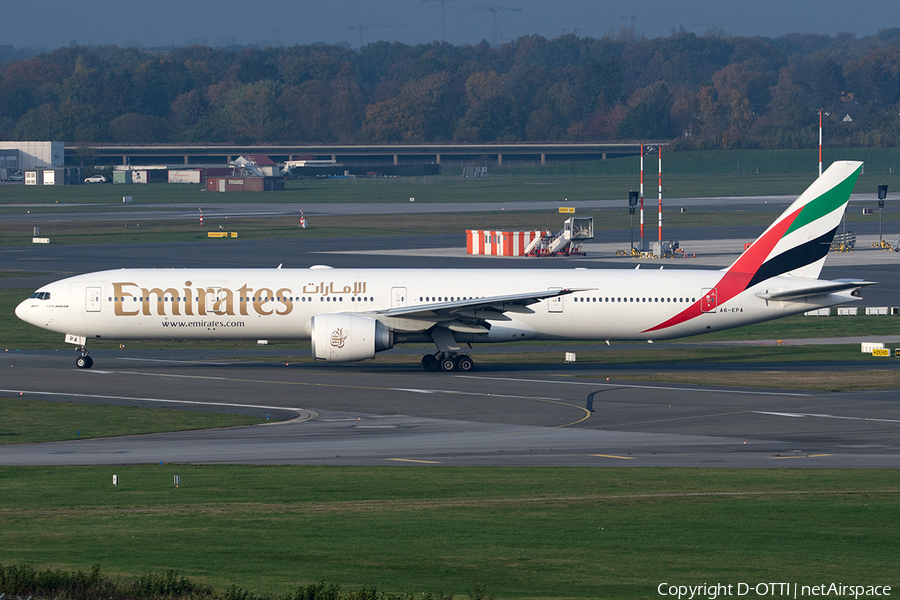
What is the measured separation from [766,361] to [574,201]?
121425 mm

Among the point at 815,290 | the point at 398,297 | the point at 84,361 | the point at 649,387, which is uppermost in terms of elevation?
the point at 815,290

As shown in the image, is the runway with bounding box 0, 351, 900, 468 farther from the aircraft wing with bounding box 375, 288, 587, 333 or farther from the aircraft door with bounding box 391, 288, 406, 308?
the aircraft door with bounding box 391, 288, 406, 308

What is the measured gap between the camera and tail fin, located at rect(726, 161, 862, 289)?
160 ft

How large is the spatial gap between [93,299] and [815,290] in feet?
99.3

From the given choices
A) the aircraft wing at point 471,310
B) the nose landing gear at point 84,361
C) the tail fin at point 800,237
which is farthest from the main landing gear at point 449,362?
the nose landing gear at point 84,361

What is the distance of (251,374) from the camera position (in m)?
47.2

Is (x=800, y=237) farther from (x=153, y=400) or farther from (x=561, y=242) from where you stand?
(x=561, y=242)

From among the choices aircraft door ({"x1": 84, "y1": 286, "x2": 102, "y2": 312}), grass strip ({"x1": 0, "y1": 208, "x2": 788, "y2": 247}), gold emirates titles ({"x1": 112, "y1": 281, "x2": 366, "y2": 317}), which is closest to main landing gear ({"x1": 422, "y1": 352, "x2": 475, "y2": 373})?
Answer: gold emirates titles ({"x1": 112, "y1": 281, "x2": 366, "y2": 317})

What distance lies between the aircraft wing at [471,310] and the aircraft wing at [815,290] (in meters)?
8.11

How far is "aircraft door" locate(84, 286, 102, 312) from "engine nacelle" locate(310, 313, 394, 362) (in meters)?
9.44

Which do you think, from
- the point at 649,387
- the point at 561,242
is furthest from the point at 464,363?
the point at 561,242

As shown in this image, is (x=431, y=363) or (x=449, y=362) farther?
(x=431, y=363)

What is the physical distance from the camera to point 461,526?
21.6 m

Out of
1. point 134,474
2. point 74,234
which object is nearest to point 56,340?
point 134,474
